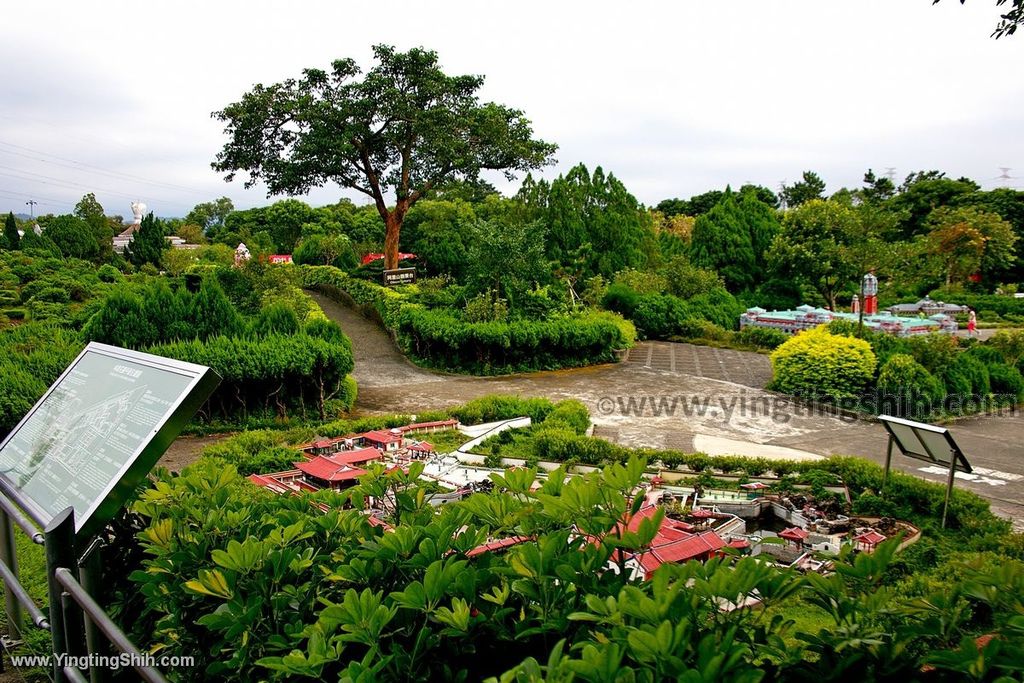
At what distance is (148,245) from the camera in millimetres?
25562

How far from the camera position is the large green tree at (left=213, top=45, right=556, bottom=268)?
62.3 feet

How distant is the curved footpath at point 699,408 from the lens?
7.88 meters

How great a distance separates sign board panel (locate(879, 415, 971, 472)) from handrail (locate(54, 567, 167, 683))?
4.90 meters

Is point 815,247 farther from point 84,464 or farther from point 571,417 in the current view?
point 84,464

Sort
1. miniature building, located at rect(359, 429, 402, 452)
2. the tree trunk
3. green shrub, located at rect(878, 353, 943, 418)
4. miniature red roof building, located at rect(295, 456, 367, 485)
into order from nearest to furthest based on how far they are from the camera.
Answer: miniature red roof building, located at rect(295, 456, 367, 485) → miniature building, located at rect(359, 429, 402, 452) → green shrub, located at rect(878, 353, 943, 418) → the tree trunk

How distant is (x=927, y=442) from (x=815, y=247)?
55.9ft

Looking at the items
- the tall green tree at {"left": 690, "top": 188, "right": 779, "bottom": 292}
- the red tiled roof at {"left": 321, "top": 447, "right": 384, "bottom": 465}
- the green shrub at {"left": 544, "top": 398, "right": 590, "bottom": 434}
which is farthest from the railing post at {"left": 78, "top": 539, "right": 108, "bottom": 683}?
the tall green tree at {"left": 690, "top": 188, "right": 779, "bottom": 292}

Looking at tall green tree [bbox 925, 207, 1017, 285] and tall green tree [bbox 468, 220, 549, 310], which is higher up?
tall green tree [bbox 925, 207, 1017, 285]

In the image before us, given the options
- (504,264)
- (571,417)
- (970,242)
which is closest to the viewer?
(571,417)

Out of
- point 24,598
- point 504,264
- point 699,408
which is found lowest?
point 699,408

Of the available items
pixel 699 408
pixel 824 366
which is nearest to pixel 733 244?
pixel 824 366

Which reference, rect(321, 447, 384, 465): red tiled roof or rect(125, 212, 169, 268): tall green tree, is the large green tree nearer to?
rect(125, 212, 169, 268): tall green tree

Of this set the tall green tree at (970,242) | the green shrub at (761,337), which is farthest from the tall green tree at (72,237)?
the tall green tree at (970,242)

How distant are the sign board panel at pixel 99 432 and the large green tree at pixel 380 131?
16.7 m
